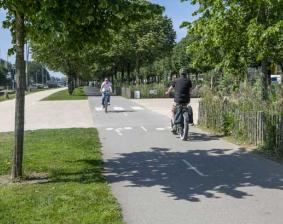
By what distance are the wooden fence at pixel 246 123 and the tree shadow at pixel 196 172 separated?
0.61 metres

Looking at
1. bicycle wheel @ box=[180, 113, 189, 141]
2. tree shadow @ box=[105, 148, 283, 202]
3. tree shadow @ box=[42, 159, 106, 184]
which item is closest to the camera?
tree shadow @ box=[105, 148, 283, 202]

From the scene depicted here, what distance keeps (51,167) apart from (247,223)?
4438mm

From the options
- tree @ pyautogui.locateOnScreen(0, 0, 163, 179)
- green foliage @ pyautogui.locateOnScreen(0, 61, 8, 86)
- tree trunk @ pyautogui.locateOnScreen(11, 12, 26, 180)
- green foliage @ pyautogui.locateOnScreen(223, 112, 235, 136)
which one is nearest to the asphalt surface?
green foliage @ pyautogui.locateOnScreen(223, 112, 235, 136)

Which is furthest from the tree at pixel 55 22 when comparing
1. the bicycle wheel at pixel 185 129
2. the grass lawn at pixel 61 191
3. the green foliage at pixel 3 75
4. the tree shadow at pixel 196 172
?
the green foliage at pixel 3 75

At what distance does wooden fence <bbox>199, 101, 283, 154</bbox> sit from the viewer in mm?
10594

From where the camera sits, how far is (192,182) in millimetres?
7855

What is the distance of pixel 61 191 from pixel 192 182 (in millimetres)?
2015

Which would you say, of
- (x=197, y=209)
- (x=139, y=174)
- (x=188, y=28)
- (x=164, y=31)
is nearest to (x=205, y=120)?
(x=188, y=28)

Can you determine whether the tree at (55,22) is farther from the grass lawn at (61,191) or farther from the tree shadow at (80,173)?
the grass lawn at (61,191)

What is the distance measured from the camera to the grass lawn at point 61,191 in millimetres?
5883

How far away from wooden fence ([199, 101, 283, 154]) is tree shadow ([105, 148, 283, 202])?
61 cm

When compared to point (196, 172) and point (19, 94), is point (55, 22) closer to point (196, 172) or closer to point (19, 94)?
point (19, 94)

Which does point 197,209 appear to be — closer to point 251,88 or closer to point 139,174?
point 139,174

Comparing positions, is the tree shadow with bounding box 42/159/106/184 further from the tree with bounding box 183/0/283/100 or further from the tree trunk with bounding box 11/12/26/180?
the tree with bounding box 183/0/283/100
